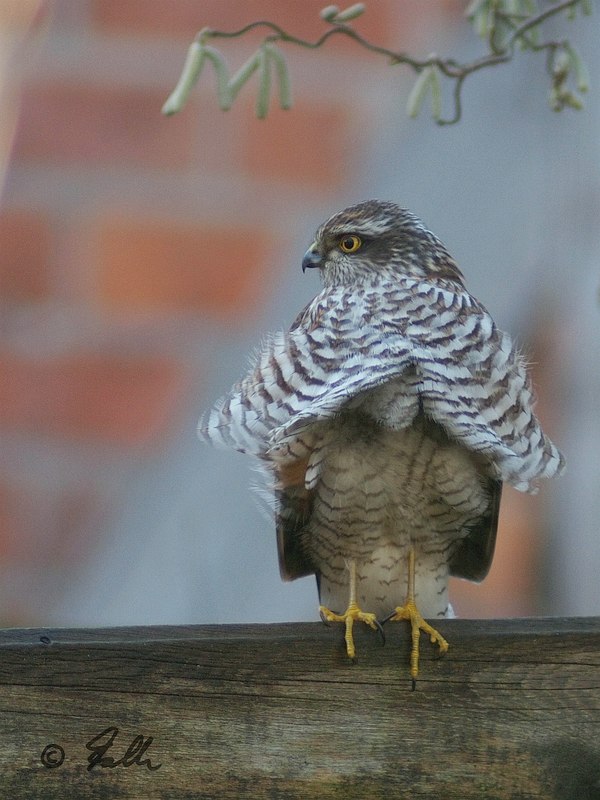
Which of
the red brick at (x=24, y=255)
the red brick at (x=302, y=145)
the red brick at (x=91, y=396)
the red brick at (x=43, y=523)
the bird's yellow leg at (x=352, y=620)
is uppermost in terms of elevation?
the red brick at (x=302, y=145)

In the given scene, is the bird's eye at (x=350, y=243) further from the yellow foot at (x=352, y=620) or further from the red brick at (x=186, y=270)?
the yellow foot at (x=352, y=620)

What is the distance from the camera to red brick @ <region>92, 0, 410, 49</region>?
3086 millimetres

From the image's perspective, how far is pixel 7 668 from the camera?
1899 mm

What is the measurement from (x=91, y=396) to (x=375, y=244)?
699mm

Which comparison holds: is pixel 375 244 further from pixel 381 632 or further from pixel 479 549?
pixel 381 632

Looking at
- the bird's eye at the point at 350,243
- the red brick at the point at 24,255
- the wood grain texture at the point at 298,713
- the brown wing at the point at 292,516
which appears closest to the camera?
the wood grain texture at the point at 298,713

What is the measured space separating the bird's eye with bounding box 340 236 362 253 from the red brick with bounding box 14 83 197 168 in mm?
477

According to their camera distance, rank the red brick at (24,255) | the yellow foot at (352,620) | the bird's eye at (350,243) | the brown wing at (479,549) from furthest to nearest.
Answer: the red brick at (24,255)
the bird's eye at (350,243)
the brown wing at (479,549)
the yellow foot at (352,620)

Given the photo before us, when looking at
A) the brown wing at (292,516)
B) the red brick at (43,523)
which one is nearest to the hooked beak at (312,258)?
the brown wing at (292,516)

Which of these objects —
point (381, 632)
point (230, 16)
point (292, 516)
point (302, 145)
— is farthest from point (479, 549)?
point (230, 16)

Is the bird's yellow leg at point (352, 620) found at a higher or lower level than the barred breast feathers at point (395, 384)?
lower

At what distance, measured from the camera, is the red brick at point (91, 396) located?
3062 millimetres

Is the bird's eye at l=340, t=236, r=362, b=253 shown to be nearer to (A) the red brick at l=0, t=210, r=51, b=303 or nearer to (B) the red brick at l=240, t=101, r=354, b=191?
(B) the red brick at l=240, t=101, r=354, b=191

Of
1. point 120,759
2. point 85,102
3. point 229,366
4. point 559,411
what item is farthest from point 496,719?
point 85,102
